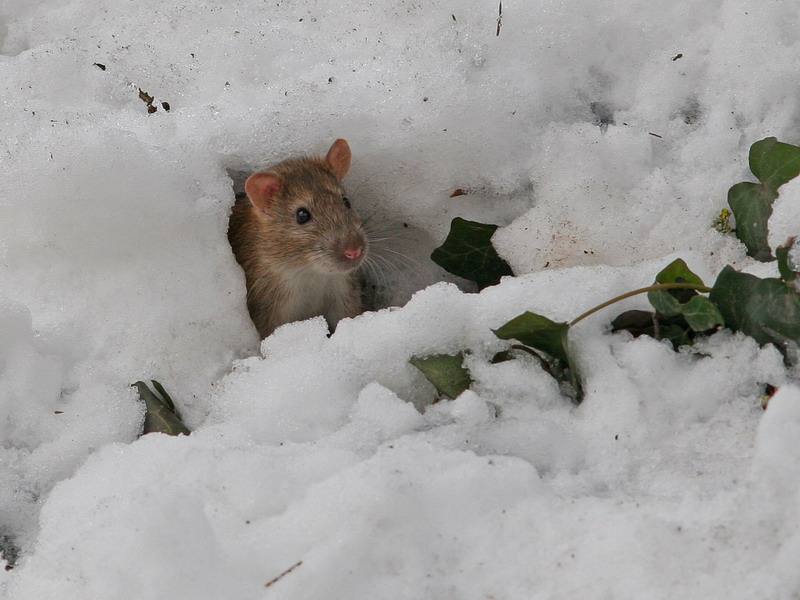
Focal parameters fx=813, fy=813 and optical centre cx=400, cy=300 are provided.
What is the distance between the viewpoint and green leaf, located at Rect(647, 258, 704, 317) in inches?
90.4

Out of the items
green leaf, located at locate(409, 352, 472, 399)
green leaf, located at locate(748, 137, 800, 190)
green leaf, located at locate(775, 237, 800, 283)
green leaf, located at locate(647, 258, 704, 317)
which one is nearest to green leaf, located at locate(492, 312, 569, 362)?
green leaf, located at locate(409, 352, 472, 399)

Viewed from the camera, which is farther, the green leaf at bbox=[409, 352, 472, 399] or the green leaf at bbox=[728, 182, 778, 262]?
the green leaf at bbox=[728, 182, 778, 262]

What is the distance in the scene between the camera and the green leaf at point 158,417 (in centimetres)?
257

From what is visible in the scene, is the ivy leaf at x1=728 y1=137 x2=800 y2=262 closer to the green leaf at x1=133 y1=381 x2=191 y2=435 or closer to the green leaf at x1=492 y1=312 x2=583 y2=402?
the green leaf at x1=492 y1=312 x2=583 y2=402

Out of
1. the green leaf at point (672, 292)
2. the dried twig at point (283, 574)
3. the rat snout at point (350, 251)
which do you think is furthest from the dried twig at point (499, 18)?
the dried twig at point (283, 574)

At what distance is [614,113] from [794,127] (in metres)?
0.67

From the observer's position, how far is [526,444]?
7.20 feet

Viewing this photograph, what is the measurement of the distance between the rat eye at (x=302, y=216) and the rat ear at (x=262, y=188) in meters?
0.15

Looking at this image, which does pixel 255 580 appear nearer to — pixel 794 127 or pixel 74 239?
pixel 74 239

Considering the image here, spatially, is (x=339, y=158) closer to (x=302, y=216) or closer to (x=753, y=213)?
(x=302, y=216)

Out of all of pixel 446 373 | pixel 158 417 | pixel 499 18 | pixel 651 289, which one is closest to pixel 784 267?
pixel 651 289

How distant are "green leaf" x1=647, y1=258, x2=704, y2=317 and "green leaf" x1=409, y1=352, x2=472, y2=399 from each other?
0.58 meters

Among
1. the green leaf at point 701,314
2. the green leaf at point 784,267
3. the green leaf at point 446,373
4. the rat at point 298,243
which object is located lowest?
the rat at point 298,243

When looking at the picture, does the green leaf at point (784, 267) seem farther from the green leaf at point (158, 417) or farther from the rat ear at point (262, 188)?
the rat ear at point (262, 188)
